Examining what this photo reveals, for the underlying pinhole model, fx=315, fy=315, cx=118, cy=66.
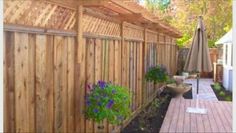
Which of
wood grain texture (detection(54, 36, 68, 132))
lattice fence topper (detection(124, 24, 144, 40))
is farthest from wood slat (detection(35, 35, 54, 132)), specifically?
lattice fence topper (detection(124, 24, 144, 40))

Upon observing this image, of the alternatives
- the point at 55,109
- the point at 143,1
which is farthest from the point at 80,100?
the point at 143,1

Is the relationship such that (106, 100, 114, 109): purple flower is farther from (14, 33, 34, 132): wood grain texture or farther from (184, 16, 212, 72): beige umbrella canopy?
(184, 16, 212, 72): beige umbrella canopy

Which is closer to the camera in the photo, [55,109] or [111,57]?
[55,109]

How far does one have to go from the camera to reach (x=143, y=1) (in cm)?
2497

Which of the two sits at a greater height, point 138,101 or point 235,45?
point 235,45

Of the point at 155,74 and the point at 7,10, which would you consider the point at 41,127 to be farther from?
the point at 155,74

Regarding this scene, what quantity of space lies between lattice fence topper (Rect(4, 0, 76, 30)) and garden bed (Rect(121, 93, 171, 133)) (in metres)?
2.93

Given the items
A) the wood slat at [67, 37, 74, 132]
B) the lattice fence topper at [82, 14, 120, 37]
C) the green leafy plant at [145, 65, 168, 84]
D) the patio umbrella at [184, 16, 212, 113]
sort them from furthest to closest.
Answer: the green leafy plant at [145, 65, 168, 84] < the patio umbrella at [184, 16, 212, 113] < the lattice fence topper at [82, 14, 120, 37] < the wood slat at [67, 37, 74, 132]

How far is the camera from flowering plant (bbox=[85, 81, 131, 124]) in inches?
137

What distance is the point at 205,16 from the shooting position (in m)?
22.0

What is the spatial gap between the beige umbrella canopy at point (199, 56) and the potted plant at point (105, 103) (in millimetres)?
3847

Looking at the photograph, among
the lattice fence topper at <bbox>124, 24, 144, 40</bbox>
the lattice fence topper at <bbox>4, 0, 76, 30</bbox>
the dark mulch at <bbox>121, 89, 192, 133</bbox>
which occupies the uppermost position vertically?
the lattice fence topper at <bbox>124, 24, 144, 40</bbox>

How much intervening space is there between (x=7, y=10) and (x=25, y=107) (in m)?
0.77

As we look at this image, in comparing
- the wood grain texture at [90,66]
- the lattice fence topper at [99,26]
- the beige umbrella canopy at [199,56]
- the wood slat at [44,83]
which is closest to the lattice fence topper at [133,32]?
the lattice fence topper at [99,26]
